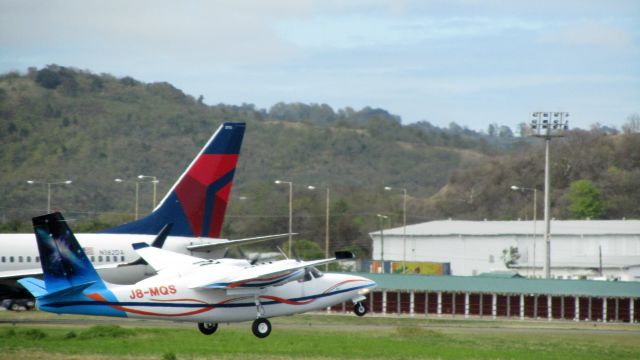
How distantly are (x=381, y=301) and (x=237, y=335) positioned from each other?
2548cm

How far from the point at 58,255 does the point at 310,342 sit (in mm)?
15307

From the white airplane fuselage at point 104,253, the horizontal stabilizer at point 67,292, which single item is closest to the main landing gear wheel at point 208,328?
the horizontal stabilizer at point 67,292

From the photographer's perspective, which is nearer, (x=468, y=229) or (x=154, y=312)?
(x=154, y=312)

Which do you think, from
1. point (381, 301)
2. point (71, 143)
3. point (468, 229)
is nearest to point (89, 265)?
point (381, 301)

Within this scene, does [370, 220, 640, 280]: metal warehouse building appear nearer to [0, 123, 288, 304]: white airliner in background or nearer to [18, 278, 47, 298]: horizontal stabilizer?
[0, 123, 288, 304]: white airliner in background

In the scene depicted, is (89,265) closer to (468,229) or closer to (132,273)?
(132,273)

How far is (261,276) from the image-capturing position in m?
45.3

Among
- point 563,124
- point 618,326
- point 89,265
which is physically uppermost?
point 563,124

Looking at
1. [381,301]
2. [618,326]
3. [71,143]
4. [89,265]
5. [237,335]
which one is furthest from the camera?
[71,143]

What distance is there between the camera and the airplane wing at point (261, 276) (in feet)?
149

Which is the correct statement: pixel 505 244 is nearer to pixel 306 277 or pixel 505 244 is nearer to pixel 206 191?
pixel 206 191

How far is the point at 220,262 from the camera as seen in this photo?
157 ft

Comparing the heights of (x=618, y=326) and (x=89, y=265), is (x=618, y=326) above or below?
below

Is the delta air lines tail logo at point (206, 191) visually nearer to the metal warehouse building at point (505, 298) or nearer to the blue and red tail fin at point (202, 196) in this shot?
the blue and red tail fin at point (202, 196)
